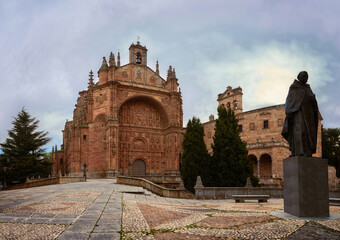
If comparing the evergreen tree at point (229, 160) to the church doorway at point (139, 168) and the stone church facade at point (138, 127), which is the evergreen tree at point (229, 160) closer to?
the stone church facade at point (138, 127)

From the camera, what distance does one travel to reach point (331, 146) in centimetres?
4891

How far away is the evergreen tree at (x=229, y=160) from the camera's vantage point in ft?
71.3

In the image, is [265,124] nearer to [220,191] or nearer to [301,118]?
[220,191]

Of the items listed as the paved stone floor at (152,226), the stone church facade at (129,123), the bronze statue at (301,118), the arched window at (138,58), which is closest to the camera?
the paved stone floor at (152,226)

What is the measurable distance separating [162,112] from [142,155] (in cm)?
774

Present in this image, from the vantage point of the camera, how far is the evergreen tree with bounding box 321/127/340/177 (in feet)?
152

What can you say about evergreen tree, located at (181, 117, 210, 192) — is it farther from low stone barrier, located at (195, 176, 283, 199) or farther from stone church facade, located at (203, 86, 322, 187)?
stone church facade, located at (203, 86, 322, 187)

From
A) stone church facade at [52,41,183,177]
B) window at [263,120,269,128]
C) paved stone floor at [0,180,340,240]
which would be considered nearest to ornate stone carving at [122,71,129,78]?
stone church facade at [52,41,183,177]

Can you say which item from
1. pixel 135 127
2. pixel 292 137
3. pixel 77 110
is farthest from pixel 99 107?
pixel 292 137

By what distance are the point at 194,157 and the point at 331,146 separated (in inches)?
1405

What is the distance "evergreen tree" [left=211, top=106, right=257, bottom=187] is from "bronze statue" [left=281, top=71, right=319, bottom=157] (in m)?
14.2

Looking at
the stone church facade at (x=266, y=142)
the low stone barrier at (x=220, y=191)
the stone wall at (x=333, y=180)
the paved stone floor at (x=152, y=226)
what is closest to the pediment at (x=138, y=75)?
the stone church facade at (x=266, y=142)

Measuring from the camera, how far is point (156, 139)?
44.2 metres

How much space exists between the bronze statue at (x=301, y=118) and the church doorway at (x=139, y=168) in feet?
116
